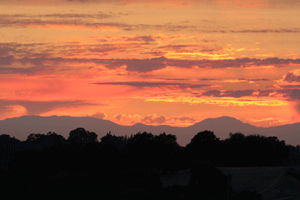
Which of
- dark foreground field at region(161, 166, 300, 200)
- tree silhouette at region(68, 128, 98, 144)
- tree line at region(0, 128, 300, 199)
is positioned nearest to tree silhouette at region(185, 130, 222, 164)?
tree line at region(0, 128, 300, 199)

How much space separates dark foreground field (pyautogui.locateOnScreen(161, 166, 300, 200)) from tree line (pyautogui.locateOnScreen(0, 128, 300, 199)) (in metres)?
6.12

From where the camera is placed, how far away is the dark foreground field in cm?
7362

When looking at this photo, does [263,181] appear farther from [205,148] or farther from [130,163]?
[205,148]

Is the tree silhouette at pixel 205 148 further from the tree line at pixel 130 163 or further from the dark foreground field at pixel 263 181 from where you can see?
the dark foreground field at pixel 263 181

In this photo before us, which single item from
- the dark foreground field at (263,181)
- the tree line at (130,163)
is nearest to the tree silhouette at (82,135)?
the tree line at (130,163)

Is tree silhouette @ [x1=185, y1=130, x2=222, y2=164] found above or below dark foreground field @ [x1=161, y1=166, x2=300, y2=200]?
above

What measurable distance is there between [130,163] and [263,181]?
2713cm

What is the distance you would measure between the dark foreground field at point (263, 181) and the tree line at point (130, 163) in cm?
612

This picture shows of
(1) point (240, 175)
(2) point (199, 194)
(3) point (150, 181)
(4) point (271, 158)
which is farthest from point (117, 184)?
(4) point (271, 158)

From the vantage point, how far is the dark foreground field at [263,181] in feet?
242

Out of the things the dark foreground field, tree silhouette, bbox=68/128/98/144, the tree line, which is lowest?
the dark foreground field

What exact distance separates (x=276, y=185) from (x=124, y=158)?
32.0 m

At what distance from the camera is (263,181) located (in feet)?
288

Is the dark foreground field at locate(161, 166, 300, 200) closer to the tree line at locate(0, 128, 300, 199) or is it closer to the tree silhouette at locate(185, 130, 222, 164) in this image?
the tree line at locate(0, 128, 300, 199)
